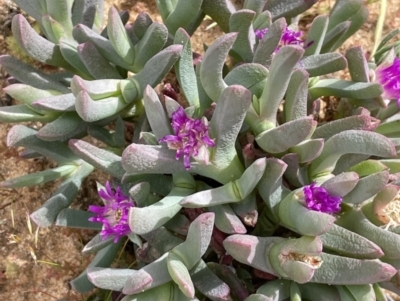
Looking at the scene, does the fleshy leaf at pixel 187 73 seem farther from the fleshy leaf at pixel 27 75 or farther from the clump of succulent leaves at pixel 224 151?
the fleshy leaf at pixel 27 75

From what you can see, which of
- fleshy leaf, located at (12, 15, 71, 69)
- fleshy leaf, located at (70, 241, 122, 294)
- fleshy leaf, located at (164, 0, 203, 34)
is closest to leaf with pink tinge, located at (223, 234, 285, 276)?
fleshy leaf, located at (70, 241, 122, 294)

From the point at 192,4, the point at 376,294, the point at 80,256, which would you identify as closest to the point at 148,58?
the point at 192,4

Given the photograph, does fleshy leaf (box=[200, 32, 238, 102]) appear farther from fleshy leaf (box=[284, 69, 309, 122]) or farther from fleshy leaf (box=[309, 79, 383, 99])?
fleshy leaf (box=[309, 79, 383, 99])

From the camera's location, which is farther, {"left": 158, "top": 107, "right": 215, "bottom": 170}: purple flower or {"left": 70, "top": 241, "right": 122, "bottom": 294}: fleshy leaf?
{"left": 70, "top": 241, "right": 122, "bottom": 294}: fleshy leaf

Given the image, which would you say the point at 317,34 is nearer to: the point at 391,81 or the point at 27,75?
the point at 391,81

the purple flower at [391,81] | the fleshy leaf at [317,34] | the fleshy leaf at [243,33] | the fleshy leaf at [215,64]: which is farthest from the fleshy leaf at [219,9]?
the purple flower at [391,81]

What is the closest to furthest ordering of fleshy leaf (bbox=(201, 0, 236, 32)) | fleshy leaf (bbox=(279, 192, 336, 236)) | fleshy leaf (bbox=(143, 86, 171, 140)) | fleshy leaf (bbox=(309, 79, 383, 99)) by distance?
fleshy leaf (bbox=(279, 192, 336, 236))
fleshy leaf (bbox=(143, 86, 171, 140))
fleshy leaf (bbox=(309, 79, 383, 99))
fleshy leaf (bbox=(201, 0, 236, 32))

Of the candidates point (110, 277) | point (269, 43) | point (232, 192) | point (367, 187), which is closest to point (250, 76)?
point (269, 43)
